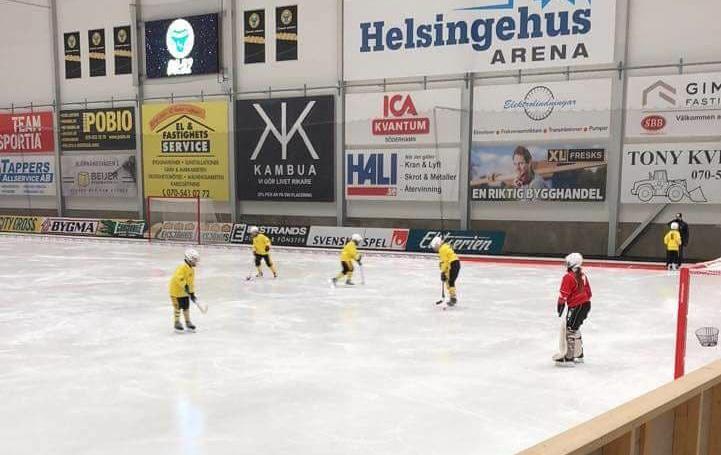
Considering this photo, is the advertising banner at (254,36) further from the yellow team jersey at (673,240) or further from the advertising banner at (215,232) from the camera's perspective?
the yellow team jersey at (673,240)

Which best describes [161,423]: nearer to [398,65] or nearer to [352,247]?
[352,247]

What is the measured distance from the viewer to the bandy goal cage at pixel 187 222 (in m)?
24.1

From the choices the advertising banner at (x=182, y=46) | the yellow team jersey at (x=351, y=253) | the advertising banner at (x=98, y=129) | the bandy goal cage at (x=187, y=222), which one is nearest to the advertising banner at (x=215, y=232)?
the bandy goal cage at (x=187, y=222)

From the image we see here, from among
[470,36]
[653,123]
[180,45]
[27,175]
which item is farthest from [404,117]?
[27,175]

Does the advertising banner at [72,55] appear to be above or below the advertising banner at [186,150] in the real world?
above

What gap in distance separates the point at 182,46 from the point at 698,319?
75.0ft

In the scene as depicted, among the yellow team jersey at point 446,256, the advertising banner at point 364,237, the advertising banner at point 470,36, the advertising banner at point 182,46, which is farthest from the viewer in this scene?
the advertising banner at point 182,46

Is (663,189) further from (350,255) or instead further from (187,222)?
(187,222)

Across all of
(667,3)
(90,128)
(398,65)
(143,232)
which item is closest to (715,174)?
(667,3)

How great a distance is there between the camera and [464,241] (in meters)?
20.8

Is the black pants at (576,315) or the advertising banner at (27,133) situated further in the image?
the advertising banner at (27,133)

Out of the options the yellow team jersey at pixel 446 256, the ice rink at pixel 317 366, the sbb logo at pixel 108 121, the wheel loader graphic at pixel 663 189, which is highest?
the sbb logo at pixel 108 121

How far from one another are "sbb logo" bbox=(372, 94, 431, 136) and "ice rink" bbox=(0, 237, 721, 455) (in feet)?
31.7

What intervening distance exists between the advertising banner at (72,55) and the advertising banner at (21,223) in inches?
276
